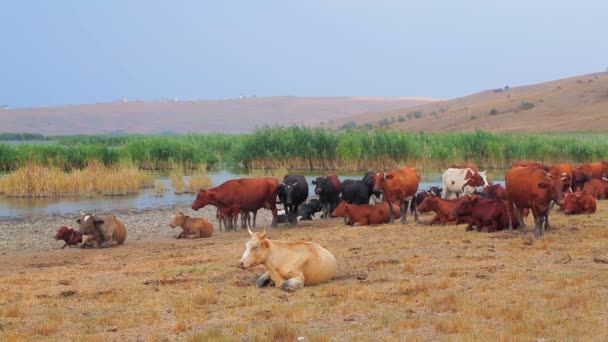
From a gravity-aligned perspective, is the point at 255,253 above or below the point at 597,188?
above

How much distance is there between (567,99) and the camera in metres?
92.9

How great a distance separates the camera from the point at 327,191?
2256cm

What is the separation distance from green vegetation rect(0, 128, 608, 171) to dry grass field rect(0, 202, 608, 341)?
24.0 metres

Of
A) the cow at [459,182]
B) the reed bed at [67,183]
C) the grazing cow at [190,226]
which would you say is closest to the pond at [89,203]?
the reed bed at [67,183]

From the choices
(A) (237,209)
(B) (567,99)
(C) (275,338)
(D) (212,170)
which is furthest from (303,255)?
(B) (567,99)

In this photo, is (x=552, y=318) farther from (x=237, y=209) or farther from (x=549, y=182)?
(x=237, y=209)

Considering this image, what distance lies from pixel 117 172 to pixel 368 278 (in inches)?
926

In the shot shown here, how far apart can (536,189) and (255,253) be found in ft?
18.3

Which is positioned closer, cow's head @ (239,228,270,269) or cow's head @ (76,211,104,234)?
cow's head @ (239,228,270,269)

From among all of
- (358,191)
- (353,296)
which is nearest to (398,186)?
(358,191)

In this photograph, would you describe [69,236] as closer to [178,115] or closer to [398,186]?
[398,186]

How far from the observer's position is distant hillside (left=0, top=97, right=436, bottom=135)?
6511 inches

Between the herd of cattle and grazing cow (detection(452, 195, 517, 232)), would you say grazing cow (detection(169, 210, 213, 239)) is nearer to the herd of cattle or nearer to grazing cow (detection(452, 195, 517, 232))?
the herd of cattle

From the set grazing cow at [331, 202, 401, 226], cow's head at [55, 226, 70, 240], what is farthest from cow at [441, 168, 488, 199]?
cow's head at [55, 226, 70, 240]
